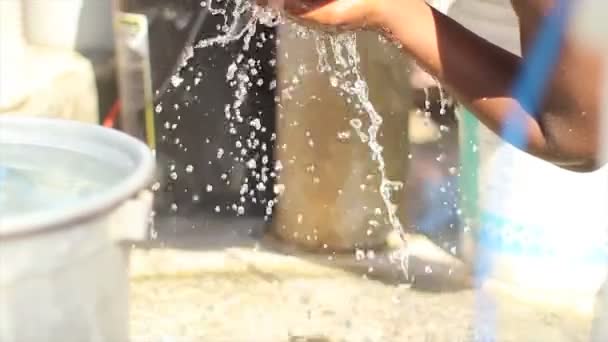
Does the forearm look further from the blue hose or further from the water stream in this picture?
the water stream

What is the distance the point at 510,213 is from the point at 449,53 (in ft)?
1.00

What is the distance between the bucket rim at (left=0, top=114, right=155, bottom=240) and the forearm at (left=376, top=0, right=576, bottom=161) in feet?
0.55

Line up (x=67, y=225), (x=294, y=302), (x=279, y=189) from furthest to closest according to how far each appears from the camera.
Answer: (x=279, y=189) → (x=294, y=302) → (x=67, y=225)

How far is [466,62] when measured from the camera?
1.86 feet

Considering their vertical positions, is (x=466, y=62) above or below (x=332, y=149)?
above

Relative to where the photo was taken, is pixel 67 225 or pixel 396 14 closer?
pixel 67 225

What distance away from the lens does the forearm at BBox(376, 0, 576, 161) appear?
1.82 ft

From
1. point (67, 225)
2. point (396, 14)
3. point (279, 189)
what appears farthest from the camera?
point (279, 189)

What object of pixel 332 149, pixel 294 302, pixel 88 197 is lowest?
pixel 294 302

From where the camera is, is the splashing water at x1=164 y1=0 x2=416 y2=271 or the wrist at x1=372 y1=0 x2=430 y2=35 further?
the splashing water at x1=164 y1=0 x2=416 y2=271

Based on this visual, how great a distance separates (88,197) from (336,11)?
6.7 inches

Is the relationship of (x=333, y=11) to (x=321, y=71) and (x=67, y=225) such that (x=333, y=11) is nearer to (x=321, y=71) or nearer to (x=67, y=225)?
(x=67, y=225)

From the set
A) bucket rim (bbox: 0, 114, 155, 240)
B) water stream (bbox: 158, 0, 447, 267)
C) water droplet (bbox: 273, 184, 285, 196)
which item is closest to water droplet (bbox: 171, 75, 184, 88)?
water stream (bbox: 158, 0, 447, 267)

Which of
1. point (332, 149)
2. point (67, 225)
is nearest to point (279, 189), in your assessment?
point (332, 149)
